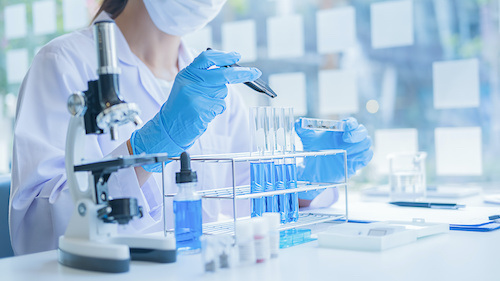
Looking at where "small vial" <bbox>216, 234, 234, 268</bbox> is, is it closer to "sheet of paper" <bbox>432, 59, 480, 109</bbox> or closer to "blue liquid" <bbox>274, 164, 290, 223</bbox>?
"blue liquid" <bbox>274, 164, 290, 223</bbox>

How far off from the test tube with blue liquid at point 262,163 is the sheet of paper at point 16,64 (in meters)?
2.83

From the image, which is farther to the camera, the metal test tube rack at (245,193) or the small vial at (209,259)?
the metal test tube rack at (245,193)

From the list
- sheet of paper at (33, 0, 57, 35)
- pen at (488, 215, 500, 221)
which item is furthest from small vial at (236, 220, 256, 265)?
sheet of paper at (33, 0, 57, 35)

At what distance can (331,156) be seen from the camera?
1.74 metres

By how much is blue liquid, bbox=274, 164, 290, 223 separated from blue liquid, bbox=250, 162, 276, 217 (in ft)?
0.05

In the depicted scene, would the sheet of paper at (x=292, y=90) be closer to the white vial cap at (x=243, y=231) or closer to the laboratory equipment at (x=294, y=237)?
the laboratory equipment at (x=294, y=237)

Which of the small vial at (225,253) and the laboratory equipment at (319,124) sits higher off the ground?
the laboratory equipment at (319,124)

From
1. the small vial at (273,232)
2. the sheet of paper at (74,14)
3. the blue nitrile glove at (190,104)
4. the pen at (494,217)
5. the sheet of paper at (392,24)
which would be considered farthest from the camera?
the sheet of paper at (74,14)

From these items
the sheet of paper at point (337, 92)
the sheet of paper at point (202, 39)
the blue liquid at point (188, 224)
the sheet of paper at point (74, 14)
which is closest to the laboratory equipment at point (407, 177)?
the sheet of paper at point (337, 92)

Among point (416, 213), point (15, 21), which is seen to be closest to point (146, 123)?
point (416, 213)

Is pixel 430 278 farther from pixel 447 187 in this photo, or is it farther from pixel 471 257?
pixel 447 187

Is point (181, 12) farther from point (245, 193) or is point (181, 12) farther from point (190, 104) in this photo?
point (245, 193)

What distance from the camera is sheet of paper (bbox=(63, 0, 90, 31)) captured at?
3.55 meters

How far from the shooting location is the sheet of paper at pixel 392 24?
2.46 m
